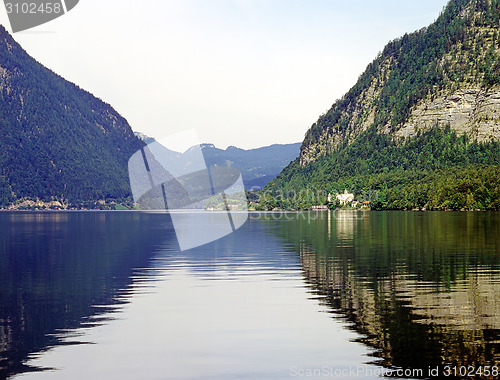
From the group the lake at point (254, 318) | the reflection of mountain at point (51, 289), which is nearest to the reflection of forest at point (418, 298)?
the lake at point (254, 318)

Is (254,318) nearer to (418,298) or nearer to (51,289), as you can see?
(418,298)

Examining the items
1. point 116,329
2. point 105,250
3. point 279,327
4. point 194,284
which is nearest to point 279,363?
point 279,327

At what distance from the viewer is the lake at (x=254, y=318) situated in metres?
21.0

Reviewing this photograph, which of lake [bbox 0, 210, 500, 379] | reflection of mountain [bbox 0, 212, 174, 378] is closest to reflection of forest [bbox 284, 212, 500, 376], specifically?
lake [bbox 0, 210, 500, 379]

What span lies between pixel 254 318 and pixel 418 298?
8.93m

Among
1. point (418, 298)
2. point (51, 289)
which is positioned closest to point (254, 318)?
point (418, 298)

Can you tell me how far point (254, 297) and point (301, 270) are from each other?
12070 mm

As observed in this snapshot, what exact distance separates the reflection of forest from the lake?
77 mm

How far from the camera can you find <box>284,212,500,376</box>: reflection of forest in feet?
73.0

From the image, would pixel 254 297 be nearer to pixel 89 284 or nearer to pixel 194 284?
pixel 194 284

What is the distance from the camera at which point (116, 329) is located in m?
26.6

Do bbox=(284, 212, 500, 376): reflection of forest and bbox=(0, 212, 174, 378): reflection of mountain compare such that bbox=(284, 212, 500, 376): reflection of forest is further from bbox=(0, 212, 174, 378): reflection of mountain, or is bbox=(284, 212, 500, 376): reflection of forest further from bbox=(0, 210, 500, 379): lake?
bbox=(0, 212, 174, 378): reflection of mountain

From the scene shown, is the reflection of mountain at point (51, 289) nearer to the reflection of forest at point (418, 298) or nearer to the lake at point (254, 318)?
the lake at point (254, 318)

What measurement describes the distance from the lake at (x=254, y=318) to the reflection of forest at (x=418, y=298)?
8 cm
